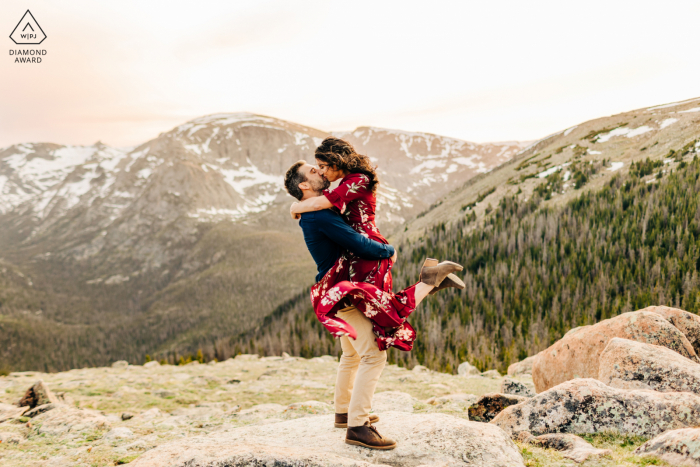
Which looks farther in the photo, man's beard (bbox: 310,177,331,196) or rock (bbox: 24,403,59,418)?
rock (bbox: 24,403,59,418)

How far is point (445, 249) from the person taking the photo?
5528cm

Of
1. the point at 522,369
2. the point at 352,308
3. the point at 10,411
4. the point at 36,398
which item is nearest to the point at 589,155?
the point at 522,369

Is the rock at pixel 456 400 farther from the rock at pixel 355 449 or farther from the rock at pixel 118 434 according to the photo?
the rock at pixel 118 434

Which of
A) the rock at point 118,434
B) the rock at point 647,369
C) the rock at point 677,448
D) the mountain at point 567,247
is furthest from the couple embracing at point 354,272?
the mountain at point 567,247

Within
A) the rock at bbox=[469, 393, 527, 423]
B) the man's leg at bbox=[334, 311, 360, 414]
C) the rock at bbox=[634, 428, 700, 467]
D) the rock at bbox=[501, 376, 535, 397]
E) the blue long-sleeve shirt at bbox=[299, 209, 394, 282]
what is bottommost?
the rock at bbox=[501, 376, 535, 397]

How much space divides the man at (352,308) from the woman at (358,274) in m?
0.11

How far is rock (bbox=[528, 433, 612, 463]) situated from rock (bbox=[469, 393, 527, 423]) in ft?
5.98

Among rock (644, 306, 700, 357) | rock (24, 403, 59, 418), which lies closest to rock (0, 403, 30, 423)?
rock (24, 403, 59, 418)

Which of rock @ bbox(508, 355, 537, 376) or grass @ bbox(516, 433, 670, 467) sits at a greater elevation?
grass @ bbox(516, 433, 670, 467)

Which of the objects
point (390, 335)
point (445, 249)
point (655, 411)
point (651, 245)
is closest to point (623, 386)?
point (655, 411)

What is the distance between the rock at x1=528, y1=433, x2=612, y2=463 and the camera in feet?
16.6

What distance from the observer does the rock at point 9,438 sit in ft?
24.3

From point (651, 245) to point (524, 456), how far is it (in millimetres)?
37828

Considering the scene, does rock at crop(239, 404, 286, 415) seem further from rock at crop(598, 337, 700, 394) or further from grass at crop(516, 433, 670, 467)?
rock at crop(598, 337, 700, 394)
